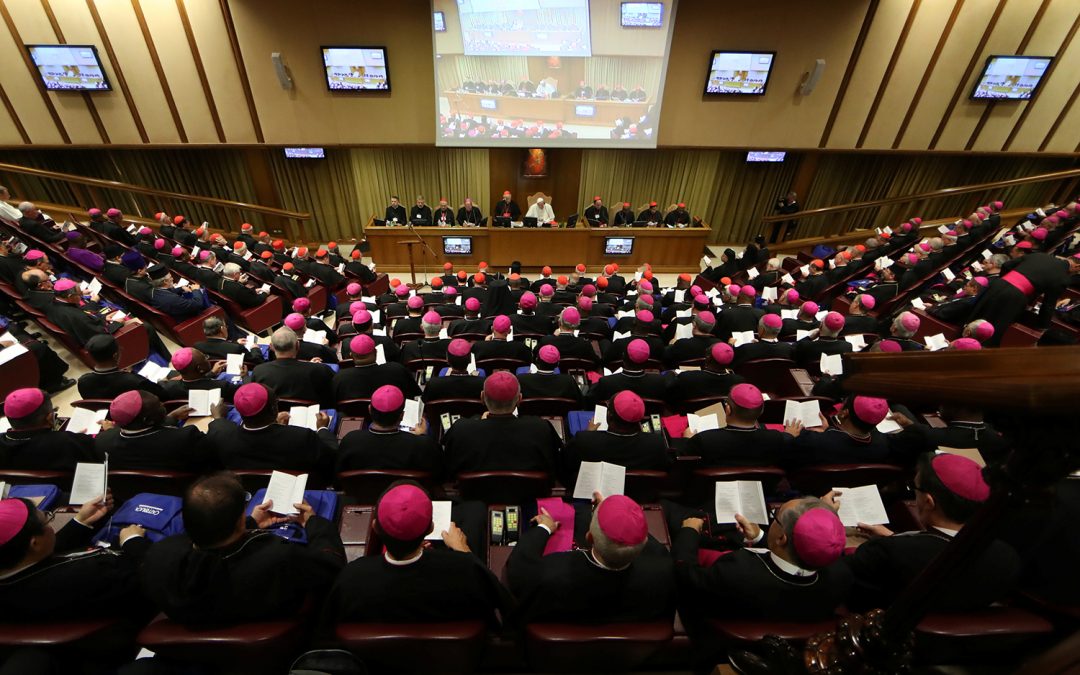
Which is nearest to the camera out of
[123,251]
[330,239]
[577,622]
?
[577,622]

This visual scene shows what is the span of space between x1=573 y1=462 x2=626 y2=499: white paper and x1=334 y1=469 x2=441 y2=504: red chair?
100 centimetres

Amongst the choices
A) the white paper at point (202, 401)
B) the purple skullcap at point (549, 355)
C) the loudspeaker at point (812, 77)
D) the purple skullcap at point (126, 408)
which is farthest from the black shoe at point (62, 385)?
the loudspeaker at point (812, 77)

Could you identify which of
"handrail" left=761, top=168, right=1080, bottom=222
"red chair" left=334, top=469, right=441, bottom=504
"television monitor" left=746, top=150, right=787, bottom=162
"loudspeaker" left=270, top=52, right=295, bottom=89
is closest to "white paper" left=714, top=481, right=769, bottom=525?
"red chair" left=334, top=469, right=441, bottom=504

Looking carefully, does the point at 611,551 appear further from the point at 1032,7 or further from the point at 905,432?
the point at 1032,7

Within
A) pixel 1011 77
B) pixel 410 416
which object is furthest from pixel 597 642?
pixel 1011 77

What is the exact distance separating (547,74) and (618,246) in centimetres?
391

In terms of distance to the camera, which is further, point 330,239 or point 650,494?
point 330,239

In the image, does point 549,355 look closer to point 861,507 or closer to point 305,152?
point 861,507

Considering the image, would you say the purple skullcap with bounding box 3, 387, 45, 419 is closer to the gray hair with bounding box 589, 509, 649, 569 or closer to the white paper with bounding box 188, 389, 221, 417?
the white paper with bounding box 188, 389, 221, 417

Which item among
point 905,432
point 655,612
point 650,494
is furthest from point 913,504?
point 655,612

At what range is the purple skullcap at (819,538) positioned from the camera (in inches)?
71.7

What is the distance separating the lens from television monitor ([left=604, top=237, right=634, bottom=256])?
10406mm

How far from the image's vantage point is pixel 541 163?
420 inches

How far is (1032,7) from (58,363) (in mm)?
17948
